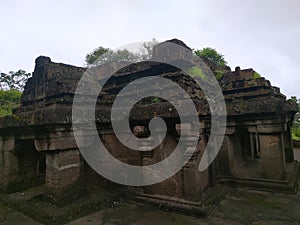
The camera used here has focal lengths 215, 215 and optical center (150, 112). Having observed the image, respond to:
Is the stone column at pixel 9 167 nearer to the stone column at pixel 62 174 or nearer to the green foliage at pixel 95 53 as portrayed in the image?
the stone column at pixel 62 174

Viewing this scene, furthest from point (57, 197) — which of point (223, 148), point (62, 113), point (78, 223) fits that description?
point (223, 148)

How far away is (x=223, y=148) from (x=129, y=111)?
2.64 metres

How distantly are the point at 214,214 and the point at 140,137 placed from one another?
186 centimetres

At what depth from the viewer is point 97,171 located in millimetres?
4656

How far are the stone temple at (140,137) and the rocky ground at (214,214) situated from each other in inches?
8.4

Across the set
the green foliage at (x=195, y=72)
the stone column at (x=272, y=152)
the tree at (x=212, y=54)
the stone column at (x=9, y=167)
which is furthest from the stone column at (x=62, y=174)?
the tree at (x=212, y=54)

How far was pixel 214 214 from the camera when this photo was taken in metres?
3.54

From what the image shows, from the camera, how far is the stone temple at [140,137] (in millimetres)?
3758

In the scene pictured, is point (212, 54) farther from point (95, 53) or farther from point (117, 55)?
point (95, 53)

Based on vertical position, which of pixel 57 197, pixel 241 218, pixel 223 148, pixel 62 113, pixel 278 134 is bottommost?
pixel 241 218

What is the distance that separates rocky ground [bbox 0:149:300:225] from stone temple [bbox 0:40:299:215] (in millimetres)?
213

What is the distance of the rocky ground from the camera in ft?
10.9

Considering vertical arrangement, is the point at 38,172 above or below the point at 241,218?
above

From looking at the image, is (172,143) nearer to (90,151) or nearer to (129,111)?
(129,111)
